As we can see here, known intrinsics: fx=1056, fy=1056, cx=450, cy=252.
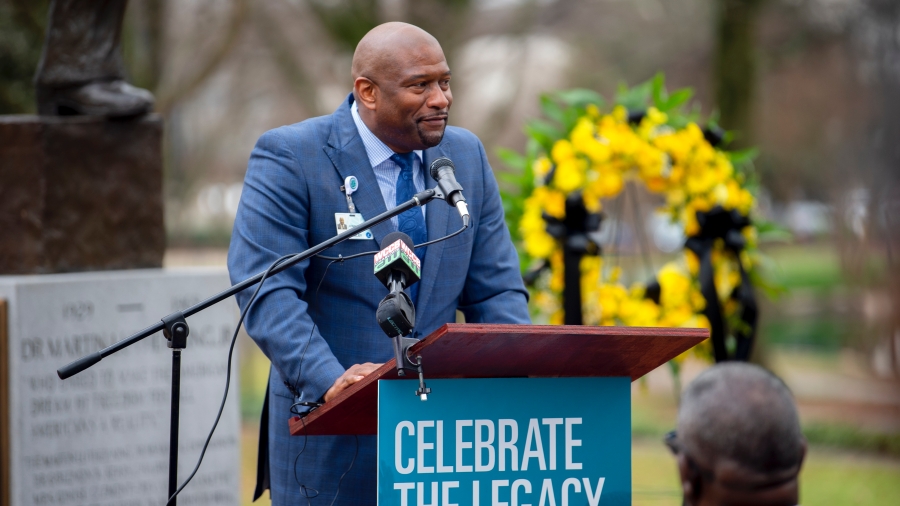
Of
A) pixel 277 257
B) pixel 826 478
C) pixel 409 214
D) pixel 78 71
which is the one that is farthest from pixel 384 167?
pixel 826 478

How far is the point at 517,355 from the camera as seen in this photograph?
2.52 metres

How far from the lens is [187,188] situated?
18.1 meters

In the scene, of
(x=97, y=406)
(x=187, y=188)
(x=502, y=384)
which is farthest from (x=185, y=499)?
(x=187, y=188)

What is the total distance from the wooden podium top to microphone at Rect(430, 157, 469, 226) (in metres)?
0.36

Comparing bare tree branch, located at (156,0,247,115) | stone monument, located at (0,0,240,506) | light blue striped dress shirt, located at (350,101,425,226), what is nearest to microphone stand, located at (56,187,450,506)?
light blue striped dress shirt, located at (350,101,425,226)

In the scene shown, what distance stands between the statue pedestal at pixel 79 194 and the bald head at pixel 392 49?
2872mm

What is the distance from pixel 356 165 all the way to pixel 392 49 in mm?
373

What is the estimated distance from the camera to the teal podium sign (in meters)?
2.54

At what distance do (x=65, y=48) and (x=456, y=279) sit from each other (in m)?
3.35

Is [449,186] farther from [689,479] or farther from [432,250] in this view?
[689,479]

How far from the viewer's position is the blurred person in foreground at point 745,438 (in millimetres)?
1777

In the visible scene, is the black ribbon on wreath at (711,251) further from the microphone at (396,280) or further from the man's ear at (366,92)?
the microphone at (396,280)

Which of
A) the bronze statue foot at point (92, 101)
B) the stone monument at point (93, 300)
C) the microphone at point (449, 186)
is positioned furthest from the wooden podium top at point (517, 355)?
the bronze statue foot at point (92, 101)

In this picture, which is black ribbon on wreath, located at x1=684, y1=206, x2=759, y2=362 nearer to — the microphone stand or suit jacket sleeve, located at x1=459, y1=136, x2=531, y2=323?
suit jacket sleeve, located at x1=459, y1=136, x2=531, y2=323
